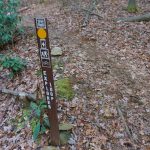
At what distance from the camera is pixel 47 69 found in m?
3.68

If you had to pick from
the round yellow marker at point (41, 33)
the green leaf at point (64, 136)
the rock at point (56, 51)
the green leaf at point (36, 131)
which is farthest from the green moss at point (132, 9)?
the round yellow marker at point (41, 33)

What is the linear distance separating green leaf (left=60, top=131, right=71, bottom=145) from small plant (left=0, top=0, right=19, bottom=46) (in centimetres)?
423

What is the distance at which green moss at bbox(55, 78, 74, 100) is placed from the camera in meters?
5.38

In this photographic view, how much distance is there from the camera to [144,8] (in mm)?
11195

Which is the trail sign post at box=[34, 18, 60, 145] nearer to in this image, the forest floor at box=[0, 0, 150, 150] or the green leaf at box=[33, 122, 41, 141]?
the green leaf at box=[33, 122, 41, 141]

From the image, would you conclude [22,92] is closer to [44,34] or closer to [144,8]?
[44,34]

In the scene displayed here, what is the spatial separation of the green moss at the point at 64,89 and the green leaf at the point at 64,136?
0.97m

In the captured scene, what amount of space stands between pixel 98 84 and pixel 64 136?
1.74 meters

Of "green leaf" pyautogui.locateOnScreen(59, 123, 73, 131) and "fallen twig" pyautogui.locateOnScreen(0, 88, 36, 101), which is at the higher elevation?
"fallen twig" pyautogui.locateOnScreen(0, 88, 36, 101)

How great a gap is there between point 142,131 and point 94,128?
862mm

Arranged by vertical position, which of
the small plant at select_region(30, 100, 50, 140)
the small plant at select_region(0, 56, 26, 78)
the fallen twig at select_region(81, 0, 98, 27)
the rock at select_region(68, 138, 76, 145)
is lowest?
the rock at select_region(68, 138, 76, 145)

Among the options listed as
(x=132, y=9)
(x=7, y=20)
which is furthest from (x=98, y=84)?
(x=132, y=9)

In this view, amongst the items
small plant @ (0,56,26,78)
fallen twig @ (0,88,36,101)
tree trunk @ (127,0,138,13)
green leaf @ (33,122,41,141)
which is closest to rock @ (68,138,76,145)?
green leaf @ (33,122,41,141)

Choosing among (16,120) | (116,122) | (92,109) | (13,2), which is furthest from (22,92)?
(13,2)
